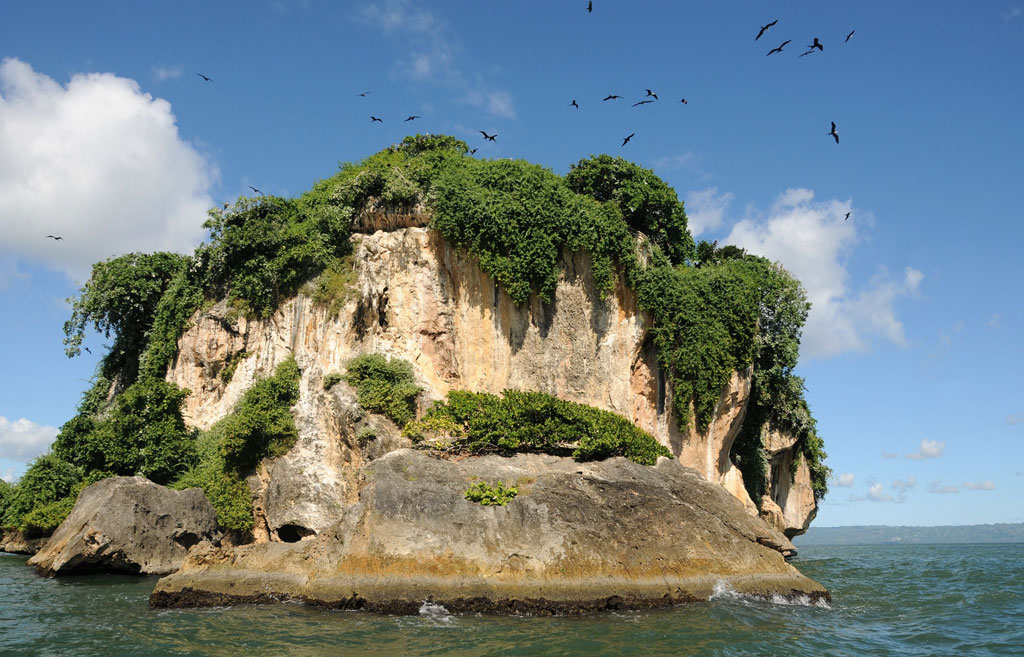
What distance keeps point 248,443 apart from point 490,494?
8.69 metres

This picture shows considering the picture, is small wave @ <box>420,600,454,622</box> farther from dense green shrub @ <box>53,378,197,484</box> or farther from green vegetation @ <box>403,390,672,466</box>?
dense green shrub @ <box>53,378,197,484</box>

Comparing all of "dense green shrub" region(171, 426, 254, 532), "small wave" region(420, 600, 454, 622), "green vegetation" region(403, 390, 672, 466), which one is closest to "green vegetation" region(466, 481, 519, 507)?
"green vegetation" region(403, 390, 672, 466)

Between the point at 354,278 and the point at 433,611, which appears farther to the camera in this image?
the point at 354,278

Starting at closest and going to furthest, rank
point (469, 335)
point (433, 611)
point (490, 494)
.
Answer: point (433, 611) < point (490, 494) < point (469, 335)

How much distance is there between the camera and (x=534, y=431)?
18.6m

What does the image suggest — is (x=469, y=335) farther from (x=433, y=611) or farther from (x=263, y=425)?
(x=433, y=611)

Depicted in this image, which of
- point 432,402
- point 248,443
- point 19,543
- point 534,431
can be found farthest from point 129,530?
point 19,543

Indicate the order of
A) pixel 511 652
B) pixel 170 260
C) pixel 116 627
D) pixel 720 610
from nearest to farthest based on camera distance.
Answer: pixel 511 652, pixel 116 627, pixel 720 610, pixel 170 260

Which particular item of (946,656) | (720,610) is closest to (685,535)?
(720,610)

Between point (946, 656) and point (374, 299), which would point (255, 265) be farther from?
point (946, 656)

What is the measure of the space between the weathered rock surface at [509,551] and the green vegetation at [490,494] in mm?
129

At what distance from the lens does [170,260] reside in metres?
27.9

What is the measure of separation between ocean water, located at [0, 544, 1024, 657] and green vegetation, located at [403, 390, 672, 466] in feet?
14.6

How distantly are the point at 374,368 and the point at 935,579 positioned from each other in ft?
62.8
